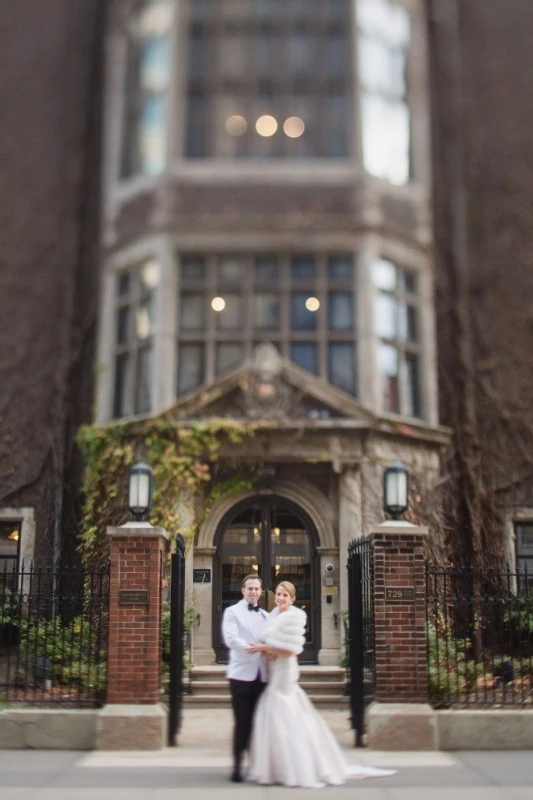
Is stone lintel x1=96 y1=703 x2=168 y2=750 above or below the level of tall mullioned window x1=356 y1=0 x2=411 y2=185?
below

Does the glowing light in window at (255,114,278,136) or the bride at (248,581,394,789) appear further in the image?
the glowing light in window at (255,114,278,136)

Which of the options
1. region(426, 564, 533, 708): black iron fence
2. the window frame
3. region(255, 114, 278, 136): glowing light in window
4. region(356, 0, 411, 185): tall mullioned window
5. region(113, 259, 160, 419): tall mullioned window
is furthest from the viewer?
region(255, 114, 278, 136): glowing light in window

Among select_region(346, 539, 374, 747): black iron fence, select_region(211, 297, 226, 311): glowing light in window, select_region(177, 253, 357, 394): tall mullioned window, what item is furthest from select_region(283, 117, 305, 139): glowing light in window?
select_region(346, 539, 374, 747): black iron fence

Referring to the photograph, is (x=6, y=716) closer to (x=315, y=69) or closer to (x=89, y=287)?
(x=89, y=287)

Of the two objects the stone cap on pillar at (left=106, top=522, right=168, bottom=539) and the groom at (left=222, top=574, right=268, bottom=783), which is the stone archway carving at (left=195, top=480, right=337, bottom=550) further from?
the groom at (left=222, top=574, right=268, bottom=783)

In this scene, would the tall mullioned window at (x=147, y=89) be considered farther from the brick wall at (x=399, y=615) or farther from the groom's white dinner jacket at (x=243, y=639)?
the groom's white dinner jacket at (x=243, y=639)

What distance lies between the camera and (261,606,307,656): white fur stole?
7.89 metres

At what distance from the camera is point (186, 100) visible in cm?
1598

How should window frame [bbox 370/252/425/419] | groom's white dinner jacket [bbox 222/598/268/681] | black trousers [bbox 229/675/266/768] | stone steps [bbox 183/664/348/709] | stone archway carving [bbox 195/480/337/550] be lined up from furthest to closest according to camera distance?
window frame [bbox 370/252/425/419] < stone archway carving [bbox 195/480/337/550] < stone steps [bbox 183/664/348/709] < groom's white dinner jacket [bbox 222/598/268/681] < black trousers [bbox 229/675/266/768]

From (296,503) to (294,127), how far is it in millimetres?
6222

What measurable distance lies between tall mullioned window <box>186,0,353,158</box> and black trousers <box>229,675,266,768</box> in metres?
9.99

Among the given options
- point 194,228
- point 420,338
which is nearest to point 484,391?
point 420,338

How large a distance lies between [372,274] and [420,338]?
1.51 m

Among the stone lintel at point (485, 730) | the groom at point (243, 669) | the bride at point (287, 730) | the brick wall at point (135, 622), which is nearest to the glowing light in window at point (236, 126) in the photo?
the brick wall at point (135, 622)
